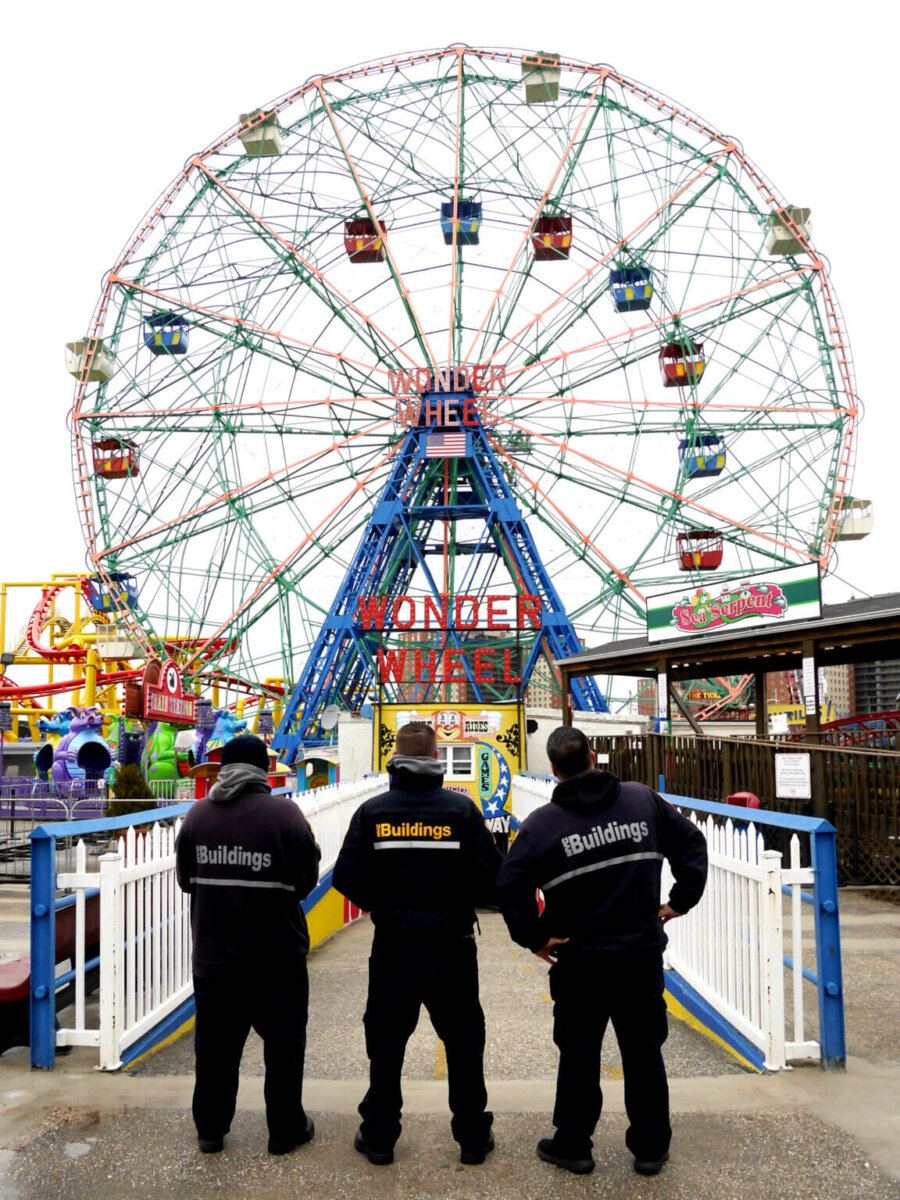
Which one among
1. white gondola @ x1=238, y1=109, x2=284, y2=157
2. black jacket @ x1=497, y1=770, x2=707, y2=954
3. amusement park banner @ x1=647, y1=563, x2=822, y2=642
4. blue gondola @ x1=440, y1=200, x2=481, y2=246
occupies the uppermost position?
white gondola @ x1=238, y1=109, x2=284, y2=157

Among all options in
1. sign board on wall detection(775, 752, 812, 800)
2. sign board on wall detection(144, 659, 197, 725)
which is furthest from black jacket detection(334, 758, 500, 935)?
sign board on wall detection(144, 659, 197, 725)

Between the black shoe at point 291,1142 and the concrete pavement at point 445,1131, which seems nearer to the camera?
the concrete pavement at point 445,1131

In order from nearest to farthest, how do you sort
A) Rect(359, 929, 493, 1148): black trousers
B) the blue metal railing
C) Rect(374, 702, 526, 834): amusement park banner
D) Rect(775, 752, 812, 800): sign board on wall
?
Rect(359, 929, 493, 1148): black trousers, the blue metal railing, Rect(775, 752, 812, 800): sign board on wall, Rect(374, 702, 526, 834): amusement park banner

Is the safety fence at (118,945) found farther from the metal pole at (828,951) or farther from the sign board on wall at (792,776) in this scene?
the sign board on wall at (792,776)

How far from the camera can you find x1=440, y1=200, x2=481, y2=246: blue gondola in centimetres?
2738

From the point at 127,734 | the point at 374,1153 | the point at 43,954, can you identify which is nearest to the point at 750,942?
the point at 374,1153

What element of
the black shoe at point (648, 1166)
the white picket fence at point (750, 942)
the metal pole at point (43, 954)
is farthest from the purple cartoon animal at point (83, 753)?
the black shoe at point (648, 1166)

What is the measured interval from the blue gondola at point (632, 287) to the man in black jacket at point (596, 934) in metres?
24.5

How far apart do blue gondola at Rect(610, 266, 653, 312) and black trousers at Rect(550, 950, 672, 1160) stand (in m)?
24.8

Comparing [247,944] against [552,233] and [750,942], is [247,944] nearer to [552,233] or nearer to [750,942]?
[750,942]

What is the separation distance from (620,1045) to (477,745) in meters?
13.0

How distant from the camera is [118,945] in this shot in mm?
4793

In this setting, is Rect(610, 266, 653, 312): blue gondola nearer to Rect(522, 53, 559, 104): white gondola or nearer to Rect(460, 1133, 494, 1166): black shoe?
Rect(522, 53, 559, 104): white gondola

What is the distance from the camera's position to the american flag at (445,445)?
88.3 feet
